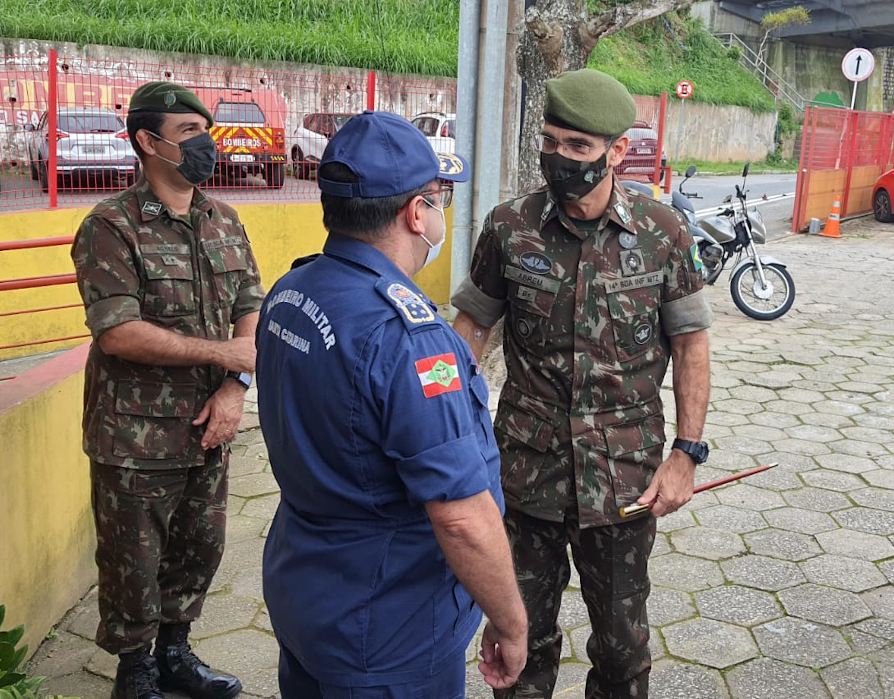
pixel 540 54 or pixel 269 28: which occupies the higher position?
pixel 269 28

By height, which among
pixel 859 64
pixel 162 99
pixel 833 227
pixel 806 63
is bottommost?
pixel 833 227

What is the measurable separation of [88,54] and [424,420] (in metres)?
18.9

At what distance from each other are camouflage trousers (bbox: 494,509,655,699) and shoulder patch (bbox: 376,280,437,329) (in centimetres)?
102

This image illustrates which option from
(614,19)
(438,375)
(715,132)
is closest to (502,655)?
(438,375)

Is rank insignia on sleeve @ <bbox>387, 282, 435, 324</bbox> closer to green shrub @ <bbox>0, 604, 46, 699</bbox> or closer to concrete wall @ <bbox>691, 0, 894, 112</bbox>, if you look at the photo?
green shrub @ <bbox>0, 604, 46, 699</bbox>

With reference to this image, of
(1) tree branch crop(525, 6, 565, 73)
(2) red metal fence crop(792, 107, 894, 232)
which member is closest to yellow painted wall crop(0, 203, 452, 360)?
(1) tree branch crop(525, 6, 565, 73)

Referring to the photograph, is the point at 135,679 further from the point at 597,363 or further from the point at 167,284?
the point at 597,363

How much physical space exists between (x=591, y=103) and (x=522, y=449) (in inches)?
37.4

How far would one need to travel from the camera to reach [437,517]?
5.41ft

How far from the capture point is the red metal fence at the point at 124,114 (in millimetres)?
7090

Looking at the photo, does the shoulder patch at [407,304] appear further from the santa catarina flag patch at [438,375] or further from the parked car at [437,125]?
the parked car at [437,125]

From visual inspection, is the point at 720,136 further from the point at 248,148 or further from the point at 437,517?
the point at 437,517

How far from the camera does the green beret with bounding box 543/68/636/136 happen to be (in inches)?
92.3

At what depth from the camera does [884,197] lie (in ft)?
51.9
